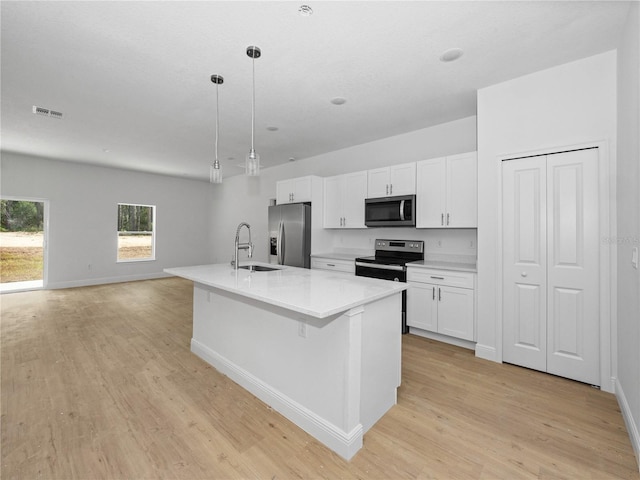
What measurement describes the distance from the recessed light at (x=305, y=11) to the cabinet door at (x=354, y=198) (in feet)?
8.17

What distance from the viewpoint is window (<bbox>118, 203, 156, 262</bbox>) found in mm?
6969

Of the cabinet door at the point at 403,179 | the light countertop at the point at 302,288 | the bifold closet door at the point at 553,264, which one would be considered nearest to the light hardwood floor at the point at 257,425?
the bifold closet door at the point at 553,264

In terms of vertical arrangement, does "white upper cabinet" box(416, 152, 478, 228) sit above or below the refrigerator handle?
above

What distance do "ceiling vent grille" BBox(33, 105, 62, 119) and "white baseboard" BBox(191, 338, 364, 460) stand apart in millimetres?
3540

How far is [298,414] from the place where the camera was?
1.90 metres

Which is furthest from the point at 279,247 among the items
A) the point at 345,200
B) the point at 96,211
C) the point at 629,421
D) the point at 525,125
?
the point at 96,211

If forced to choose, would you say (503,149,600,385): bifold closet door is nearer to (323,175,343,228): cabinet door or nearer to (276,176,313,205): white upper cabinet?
(323,175,343,228): cabinet door

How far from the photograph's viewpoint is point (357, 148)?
4828mm

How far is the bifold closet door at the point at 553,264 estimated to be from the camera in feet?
7.75

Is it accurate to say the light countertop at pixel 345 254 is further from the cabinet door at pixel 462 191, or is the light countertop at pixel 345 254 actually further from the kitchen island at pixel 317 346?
the kitchen island at pixel 317 346

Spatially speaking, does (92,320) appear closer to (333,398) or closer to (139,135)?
(139,135)

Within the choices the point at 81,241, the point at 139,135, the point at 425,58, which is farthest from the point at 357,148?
the point at 81,241

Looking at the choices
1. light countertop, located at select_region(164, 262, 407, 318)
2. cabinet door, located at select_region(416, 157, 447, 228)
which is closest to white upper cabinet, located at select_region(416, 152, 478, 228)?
cabinet door, located at select_region(416, 157, 447, 228)

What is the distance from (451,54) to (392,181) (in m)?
1.74
